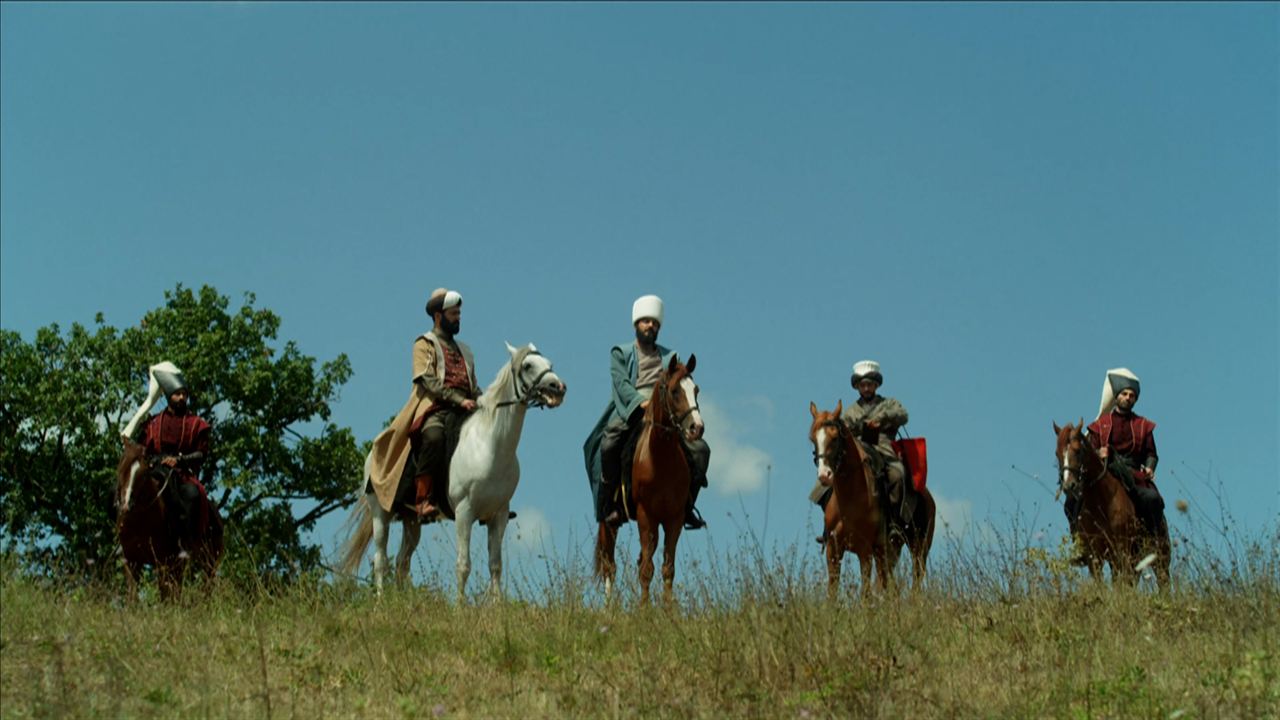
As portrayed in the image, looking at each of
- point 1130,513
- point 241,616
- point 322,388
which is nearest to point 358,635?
point 241,616

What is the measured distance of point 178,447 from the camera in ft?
55.6

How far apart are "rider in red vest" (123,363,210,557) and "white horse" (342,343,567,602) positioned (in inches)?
90.6

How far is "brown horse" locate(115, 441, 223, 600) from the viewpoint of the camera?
16.1 metres

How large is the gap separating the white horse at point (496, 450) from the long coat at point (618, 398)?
57 centimetres

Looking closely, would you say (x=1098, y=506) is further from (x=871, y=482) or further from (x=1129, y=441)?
(x=871, y=482)

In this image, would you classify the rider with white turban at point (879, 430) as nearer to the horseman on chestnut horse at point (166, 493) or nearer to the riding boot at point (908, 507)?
the riding boot at point (908, 507)

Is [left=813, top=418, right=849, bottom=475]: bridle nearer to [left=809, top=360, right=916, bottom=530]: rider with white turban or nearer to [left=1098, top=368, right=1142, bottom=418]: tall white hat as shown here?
[left=809, top=360, right=916, bottom=530]: rider with white turban

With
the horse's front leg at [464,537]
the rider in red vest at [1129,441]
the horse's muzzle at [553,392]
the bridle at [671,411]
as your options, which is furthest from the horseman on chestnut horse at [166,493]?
the rider in red vest at [1129,441]

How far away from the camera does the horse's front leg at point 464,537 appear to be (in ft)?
50.5

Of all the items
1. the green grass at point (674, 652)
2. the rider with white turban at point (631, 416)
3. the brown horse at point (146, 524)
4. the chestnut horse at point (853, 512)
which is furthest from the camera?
the brown horse at point (146, 524)

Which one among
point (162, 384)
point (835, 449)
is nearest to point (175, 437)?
point (162, 384)

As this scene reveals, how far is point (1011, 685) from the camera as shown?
1059 cm

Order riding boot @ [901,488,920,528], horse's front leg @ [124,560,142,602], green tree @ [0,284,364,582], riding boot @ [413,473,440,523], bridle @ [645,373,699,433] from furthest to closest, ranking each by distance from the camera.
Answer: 1. green tree @ [0,284,364,582]
2. riding boot @ [901,488,920,528]
3. riding boot @ [413,473,440,523]
4. bridle @ [645,373,699,433]
5. horse's front leg @ [124,560,142,602]

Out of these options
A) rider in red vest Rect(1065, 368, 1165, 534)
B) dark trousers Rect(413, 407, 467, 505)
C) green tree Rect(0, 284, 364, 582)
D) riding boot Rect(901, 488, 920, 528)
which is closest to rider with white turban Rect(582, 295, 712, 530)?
dark trousers Rect(413, 407, 467, 505)
